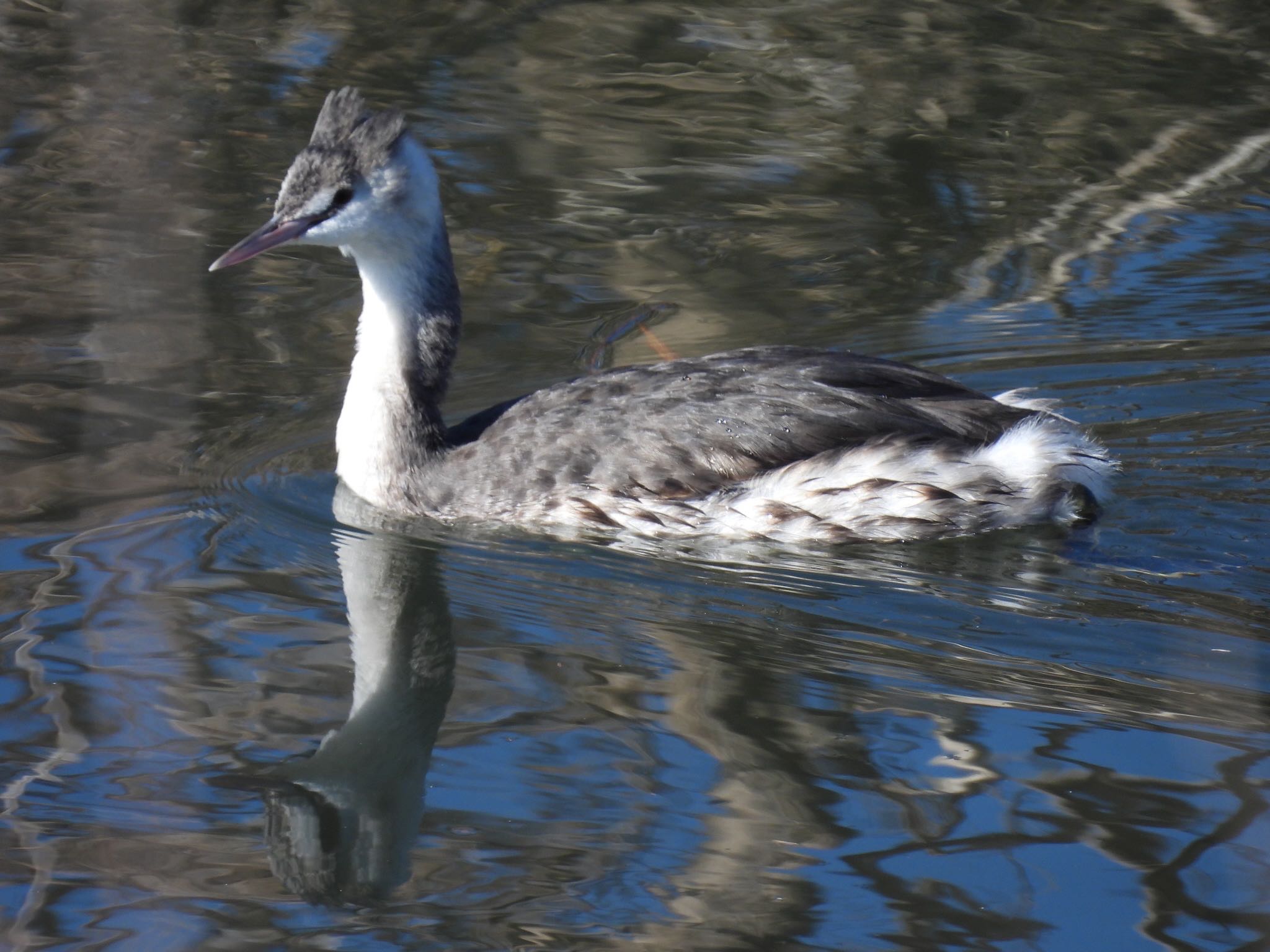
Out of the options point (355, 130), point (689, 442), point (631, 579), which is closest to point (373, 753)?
point (631, 579)

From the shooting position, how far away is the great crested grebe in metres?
6.02

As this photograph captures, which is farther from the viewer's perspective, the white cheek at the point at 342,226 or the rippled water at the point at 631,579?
the white cheek at the point at 342,226

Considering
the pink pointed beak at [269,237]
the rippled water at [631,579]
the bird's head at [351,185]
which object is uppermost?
the bird's head at [351,185]

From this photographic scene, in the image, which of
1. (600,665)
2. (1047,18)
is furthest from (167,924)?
(1047,18)

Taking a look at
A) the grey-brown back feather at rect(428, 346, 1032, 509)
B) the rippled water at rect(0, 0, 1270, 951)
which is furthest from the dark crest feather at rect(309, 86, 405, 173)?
the rippled water at rect(0, 0, 1270, 951)

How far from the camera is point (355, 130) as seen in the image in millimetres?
6203

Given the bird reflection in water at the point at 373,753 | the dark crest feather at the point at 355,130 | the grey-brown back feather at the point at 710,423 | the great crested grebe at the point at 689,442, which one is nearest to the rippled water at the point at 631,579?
the bird reflection in water at the point at 373,753

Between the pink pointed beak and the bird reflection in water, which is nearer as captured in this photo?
the bird reflection in water

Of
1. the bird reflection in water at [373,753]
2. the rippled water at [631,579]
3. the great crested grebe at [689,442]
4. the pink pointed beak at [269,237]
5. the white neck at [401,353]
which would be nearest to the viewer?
the rippled water at [631,579]

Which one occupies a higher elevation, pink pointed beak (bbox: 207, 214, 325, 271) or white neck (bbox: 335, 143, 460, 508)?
pink pointed beak (bbox: 207, 214, 325, 271)

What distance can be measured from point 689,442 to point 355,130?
1631 mm

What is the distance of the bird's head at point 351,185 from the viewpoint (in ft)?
20.0

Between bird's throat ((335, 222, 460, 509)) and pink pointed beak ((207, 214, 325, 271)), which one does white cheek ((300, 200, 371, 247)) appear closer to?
pink pointed beak ((207, 214, 325, 271))

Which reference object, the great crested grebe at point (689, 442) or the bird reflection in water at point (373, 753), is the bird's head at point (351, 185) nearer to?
the great crested grebe at point (689, 442)
